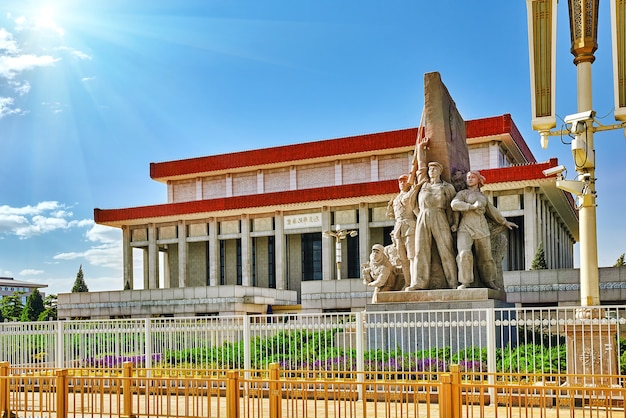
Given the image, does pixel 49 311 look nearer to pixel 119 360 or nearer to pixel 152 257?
pixel 152 257

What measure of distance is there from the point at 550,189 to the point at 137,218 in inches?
1000

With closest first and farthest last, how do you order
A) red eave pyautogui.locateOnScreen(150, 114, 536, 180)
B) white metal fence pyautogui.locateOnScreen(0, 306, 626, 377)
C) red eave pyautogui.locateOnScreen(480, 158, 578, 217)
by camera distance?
white metal fence pyautogui.locateOnScreen(0, 306, 626, 377) → red eave pyautogui.locateOnScreen(480, 158, 578, 217) → red eave pyautogui.locateOnScreen(150, 114, 536, 180)

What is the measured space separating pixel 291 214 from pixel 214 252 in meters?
6.00

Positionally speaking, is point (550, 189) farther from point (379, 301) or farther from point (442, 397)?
point (442, 397)

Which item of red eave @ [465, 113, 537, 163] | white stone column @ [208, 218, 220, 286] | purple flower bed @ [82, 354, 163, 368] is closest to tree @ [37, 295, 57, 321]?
white stone column @ [208, 218, 220, 286]

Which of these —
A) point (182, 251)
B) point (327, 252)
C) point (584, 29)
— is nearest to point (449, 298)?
point (584, 29)

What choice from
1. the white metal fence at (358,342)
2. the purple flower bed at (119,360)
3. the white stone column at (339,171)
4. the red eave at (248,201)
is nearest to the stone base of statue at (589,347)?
the white metal fence at (358,342)

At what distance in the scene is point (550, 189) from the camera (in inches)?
1592

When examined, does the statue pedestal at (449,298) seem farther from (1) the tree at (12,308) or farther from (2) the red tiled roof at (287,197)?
(1) the tree at (12,308)

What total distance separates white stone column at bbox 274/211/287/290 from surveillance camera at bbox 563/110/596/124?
3256 cm

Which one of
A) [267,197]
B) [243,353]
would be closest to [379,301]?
[243,353]

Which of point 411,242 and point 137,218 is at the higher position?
point 137,218

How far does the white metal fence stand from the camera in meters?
11.6

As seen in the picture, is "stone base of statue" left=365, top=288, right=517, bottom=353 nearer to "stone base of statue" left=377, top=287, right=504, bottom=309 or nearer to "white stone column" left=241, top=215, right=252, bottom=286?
"stone base of statue" left=377, top=287, right=504, bottom=309
